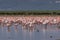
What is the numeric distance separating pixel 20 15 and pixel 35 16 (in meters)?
0.06

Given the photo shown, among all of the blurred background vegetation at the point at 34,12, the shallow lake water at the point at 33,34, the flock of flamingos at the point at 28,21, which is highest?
the blurred background vegetation at the point at 34,12

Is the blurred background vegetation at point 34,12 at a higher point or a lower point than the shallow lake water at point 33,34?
higher

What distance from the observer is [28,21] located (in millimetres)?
851

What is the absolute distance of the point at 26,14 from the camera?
0.85 metres

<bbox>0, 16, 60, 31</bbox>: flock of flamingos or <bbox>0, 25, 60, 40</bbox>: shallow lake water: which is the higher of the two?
<bbox>0, 16, 60, 31</bbox>: flock of flamingos

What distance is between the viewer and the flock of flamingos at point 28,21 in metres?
0.84

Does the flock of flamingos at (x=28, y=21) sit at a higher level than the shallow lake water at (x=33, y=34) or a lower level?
higher

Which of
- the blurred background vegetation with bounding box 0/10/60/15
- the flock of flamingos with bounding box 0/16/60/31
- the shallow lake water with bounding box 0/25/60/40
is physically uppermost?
the blurred background vegetation with bounding box 0/10/60/15

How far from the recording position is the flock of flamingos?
84cm

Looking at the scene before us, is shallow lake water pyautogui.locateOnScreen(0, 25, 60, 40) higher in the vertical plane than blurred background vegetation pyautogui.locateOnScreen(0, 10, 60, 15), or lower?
lower

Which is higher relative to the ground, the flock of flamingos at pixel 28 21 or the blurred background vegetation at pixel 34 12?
the blurred background vegetation at pixel 34 12
